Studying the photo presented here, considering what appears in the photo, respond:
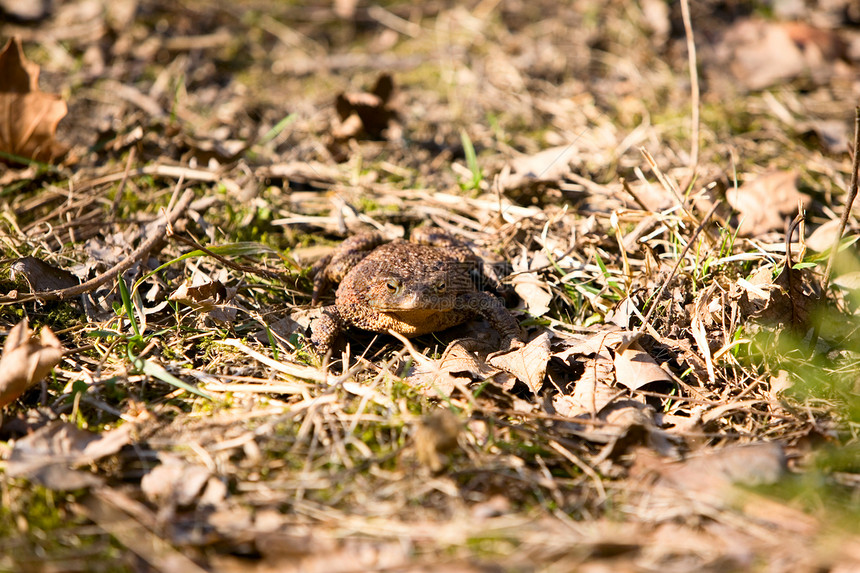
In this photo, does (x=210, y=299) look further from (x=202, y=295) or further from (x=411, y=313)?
(x=411, y=313)

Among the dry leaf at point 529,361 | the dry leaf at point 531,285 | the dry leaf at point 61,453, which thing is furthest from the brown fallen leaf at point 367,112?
the dry leaf at point 61,453

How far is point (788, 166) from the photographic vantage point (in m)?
4.94

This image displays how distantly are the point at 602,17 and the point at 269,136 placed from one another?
4.18 metres

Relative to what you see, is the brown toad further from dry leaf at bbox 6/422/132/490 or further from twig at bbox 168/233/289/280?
dry leaf at bbox 6/422/132/490

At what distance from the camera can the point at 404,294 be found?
3.44 m

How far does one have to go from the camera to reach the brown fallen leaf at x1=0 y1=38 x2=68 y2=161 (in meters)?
4.32

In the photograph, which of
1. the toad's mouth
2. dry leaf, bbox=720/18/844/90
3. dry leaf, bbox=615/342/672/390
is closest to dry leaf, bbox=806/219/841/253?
dry leaf, bbox=615/342/672/390

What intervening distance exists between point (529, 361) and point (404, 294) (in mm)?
794

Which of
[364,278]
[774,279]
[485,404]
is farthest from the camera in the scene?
[364,278]

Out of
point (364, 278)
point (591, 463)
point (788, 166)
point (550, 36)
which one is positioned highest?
point (550, 36)

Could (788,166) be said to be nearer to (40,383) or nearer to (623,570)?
(623,570)

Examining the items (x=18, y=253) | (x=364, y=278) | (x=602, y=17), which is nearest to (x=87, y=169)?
(x=18, y=253)

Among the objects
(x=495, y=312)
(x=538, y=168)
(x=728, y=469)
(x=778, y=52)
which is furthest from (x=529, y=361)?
(x=778, y=52)

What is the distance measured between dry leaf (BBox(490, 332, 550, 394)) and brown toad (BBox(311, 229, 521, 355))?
7.2 inches
